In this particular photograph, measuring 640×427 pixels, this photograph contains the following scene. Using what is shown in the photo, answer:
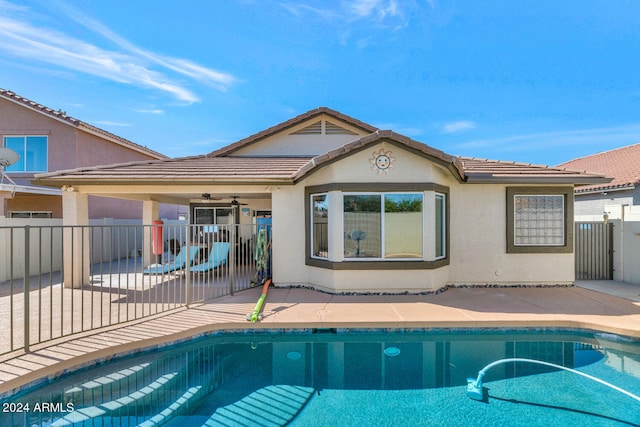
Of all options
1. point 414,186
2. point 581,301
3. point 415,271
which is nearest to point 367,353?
point 415,271

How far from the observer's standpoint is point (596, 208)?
58.5 ft

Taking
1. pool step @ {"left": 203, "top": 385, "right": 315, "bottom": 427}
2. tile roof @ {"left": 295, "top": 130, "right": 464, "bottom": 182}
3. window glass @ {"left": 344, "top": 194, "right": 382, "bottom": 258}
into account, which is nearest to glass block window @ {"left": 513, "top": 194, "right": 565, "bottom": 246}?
tile roof @ {"left": 295, "top": 130, "right": 464, "bottom": 182}

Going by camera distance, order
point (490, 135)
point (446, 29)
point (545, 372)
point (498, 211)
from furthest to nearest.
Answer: point (490, 135)
point (446, 29)
point (498, 211)
point (545, 372)

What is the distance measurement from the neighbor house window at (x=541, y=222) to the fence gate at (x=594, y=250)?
7.19 feet

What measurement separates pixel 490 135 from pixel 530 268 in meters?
18.3

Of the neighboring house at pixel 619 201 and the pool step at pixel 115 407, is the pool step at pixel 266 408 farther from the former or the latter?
the neighboring house at pixel 619 201

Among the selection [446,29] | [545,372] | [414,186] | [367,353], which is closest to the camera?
[545,372]

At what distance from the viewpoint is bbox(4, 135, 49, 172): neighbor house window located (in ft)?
57.7

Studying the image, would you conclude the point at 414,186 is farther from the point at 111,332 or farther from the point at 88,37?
the point at 88,37

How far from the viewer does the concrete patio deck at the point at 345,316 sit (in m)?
5.42

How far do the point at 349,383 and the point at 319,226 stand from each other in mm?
5427

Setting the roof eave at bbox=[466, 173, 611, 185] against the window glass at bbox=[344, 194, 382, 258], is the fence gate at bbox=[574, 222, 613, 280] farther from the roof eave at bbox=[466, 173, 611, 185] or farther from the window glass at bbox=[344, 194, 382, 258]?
the window glass at bbox=[344, 194, 382, 258]

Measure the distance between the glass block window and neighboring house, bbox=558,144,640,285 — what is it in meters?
2.83

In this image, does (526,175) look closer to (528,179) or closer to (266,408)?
(528,179)
